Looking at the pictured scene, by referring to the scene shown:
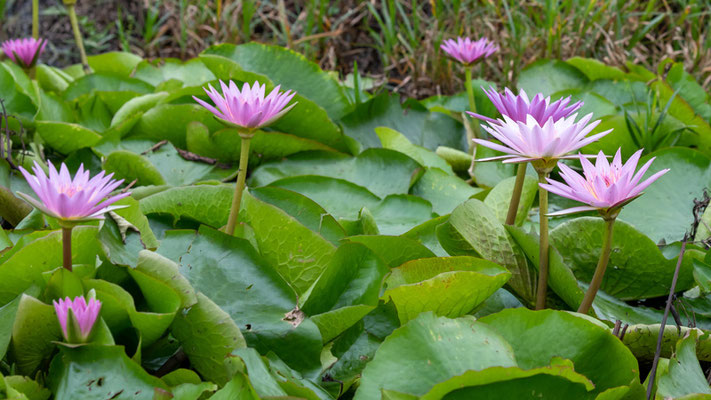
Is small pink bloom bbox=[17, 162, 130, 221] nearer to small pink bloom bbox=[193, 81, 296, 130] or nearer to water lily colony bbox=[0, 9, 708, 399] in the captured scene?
water lily colony bbox=[0, 9, 708, 399]

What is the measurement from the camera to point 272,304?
0.88 m

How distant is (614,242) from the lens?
1.06 m

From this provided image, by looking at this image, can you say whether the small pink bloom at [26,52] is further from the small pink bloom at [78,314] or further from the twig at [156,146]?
the small pink bloom at [78,314]

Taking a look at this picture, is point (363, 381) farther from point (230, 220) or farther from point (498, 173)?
point (498, 173)

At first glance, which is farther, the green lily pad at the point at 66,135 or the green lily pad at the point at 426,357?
the green lily pad at the point at 66,135

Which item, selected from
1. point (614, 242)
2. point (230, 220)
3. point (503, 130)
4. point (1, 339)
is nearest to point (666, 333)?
point (614, 242)

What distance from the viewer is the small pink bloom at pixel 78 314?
0.73 m

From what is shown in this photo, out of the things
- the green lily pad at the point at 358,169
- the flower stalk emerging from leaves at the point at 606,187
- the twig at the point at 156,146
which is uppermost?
the flower stalk emerging from leaves at the point at 606,187

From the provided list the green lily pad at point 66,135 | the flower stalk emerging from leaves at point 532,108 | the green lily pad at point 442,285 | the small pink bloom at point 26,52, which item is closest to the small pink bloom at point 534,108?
the flower stalk emerging from leaves at point 532,108

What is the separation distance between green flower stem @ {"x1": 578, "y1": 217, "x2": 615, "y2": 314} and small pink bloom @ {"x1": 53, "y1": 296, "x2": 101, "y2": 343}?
0.58 metres

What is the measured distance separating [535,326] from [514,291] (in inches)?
9.0

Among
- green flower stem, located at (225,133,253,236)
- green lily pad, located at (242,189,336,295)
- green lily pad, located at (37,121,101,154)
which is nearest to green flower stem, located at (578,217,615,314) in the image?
green lily pad, located at (242,189,336,295)

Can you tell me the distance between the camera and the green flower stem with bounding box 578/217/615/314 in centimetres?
81

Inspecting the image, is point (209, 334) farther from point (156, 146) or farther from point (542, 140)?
point (156, 146)
